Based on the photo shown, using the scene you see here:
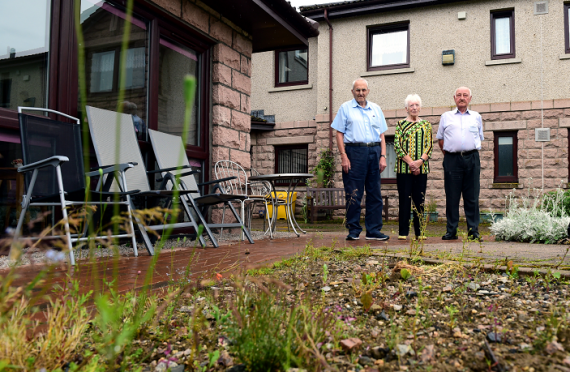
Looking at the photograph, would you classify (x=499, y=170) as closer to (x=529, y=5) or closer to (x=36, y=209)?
(x=529, y=5)

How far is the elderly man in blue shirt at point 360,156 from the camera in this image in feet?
15.4

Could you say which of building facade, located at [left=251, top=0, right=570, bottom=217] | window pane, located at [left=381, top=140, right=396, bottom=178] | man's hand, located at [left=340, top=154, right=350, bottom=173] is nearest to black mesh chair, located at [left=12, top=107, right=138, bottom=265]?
man's hand, located at [left=340, top=154, right=350, bottom=173]

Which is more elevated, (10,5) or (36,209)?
(10,5)

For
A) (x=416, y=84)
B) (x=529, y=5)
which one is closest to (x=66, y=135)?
(x=416, y=84)

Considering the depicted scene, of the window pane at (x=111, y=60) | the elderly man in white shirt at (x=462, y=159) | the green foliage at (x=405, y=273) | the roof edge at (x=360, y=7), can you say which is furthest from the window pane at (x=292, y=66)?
the green foliage at (x=405, y=273)

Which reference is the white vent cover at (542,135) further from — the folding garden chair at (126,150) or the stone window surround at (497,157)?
the folding garden chair at (126,150)

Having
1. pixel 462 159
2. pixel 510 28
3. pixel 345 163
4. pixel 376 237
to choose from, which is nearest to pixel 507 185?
pixel 510 28

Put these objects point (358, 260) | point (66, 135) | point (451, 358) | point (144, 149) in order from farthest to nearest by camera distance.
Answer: point (144, 149), point (66, 135), point (358, 260), point (451, 358)

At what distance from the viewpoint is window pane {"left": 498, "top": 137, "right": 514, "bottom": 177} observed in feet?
33.0

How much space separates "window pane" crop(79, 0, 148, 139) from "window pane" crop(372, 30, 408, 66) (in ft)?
25.5

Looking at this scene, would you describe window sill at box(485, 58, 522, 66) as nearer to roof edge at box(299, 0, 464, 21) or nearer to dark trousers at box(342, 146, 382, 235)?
roof edge at box(299, 0, 464, 21)

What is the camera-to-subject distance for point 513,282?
201 cm

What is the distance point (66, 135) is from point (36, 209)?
2.09 ft

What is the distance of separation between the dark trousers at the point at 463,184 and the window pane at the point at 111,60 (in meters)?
3.29
